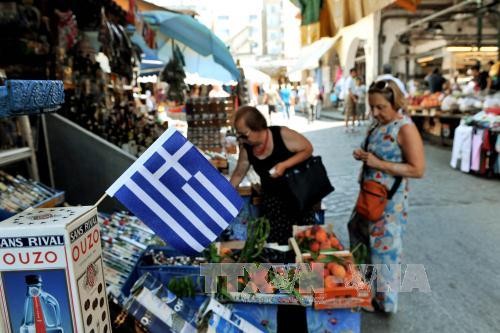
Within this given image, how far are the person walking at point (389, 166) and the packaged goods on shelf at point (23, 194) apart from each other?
2.35 metres

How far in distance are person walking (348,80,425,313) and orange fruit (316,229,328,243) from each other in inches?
18.1

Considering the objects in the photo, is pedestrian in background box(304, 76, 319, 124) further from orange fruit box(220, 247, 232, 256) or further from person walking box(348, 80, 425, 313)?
orange fruit box(220, 247, 232, 256)

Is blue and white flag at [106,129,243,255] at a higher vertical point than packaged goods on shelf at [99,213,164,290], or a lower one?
higher

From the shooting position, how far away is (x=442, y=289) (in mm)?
3508

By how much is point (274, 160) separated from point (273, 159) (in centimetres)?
1

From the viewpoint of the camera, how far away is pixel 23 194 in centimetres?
294

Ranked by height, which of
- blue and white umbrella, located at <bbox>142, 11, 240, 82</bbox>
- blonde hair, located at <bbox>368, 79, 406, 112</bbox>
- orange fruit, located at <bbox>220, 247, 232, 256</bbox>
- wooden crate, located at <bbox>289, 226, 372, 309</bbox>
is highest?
blue and white umbrella, located at <bbox>142, 11, 240, 82</bbox>

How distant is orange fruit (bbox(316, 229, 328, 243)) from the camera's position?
8.77ft

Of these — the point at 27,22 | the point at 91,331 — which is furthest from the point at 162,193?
the point at 27,22

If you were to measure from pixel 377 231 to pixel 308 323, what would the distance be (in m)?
1.12

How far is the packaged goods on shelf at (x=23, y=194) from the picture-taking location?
8.98ft

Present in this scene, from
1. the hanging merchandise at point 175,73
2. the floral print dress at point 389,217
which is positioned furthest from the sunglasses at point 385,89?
the hanging merchandise at point 175,73

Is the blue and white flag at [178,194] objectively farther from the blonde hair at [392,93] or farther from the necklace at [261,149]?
the blonde hair at [392,93]

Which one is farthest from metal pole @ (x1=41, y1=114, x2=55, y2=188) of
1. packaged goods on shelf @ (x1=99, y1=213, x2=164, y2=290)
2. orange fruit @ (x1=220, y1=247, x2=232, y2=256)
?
orange fruit @ (x1=220, y1=247, x2=232, y2=256)
